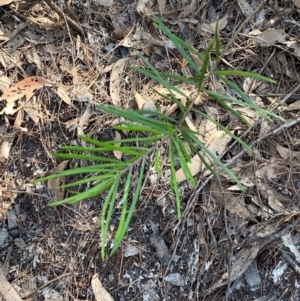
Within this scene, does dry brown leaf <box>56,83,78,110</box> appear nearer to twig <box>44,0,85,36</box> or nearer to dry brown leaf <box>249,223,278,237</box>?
twig <box>44,0,85,36</box>

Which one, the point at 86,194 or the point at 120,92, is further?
the point at 120,92

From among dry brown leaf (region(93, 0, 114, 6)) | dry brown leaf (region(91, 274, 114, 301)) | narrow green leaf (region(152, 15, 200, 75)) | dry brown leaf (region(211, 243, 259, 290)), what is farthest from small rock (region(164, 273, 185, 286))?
dry brown leaf (region(93, 0, 114, 6))

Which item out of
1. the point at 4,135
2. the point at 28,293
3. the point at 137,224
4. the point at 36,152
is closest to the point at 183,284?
the point at 137,224

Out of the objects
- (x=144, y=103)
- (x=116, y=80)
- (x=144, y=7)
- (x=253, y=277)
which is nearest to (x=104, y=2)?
(x=144, y=7)

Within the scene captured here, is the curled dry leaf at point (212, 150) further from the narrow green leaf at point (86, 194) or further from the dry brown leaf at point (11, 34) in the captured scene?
the dry brown leaf at point (11, 34)

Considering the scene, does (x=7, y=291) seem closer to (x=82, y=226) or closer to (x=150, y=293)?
(x=82, y=226)

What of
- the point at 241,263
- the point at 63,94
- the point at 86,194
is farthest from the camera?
the point at 63,94

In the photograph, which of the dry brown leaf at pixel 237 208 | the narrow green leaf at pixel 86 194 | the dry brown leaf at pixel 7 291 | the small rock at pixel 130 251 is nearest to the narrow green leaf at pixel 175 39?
the narrow green leaf at pixel 86 194

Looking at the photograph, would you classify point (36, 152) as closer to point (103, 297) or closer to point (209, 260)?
point (103, 297)
